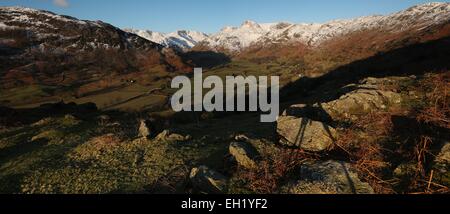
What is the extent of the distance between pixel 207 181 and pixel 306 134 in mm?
4341

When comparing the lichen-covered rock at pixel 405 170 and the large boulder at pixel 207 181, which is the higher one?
the lichen-covered rock at pixel 405 170

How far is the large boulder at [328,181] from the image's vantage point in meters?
8.76

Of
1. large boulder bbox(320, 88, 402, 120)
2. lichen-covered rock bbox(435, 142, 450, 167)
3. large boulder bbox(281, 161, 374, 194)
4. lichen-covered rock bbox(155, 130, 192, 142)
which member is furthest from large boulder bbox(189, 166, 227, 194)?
large boulder bbox(320, 88, 402, 120)

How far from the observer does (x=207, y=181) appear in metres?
9.98

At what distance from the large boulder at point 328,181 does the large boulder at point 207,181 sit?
1725 mm

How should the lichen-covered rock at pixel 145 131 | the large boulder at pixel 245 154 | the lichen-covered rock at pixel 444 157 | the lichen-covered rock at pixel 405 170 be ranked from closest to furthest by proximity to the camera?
the lichen-covered rock at pixel 444 157 → the lichen-covered rock at pixel 405 170 → the large boulder at pixel 245 154 → the lichen-covered rock at pixel 145 131

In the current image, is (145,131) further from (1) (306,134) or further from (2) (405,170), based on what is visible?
(2) (405,170)

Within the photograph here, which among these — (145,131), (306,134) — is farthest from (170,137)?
(306,134)

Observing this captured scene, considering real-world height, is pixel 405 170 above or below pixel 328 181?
above

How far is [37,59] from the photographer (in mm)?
194500

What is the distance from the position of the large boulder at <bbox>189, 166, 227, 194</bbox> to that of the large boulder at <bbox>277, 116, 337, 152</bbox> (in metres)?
3.53

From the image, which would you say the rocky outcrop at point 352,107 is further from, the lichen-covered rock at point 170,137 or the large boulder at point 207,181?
the large boulder at point 207,181

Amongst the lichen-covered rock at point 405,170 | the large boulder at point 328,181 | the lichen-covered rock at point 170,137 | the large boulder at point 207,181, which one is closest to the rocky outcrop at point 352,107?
the lichen-covered rock at point 170,137
